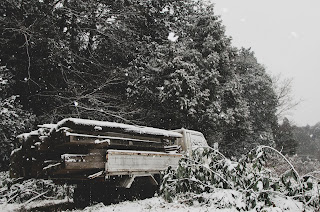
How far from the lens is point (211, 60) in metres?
14.5

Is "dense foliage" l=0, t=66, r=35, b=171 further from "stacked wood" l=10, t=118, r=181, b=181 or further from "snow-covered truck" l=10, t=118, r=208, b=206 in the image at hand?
"snow-covered truck" l=10, t=118, r=208, b=206

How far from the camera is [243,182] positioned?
14.4 feet

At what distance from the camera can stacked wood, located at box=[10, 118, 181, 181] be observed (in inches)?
200

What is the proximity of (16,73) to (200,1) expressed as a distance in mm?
11214

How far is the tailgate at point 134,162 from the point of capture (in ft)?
17.8

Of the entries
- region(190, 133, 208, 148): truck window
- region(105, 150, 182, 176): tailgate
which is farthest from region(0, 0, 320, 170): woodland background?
region(105, 150, 182, 176): tailgate

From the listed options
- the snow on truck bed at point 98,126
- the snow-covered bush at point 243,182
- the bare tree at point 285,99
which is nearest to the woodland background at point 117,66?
the snow on truck bed at point 98,126

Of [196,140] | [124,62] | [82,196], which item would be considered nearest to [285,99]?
[124,62]

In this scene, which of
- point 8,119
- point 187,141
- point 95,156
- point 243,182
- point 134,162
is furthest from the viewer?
point 8,119

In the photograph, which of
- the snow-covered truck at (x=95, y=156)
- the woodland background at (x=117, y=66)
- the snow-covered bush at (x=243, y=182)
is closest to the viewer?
the snow-covered bush at (x=243, y=182)

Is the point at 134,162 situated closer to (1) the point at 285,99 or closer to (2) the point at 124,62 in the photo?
(2) the point at 124,62

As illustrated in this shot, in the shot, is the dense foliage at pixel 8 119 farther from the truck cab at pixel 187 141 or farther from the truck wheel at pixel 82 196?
the truck cab at pixel 187 141

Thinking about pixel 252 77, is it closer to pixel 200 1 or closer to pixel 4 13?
pixel 200 1

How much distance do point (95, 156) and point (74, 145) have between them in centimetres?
54
